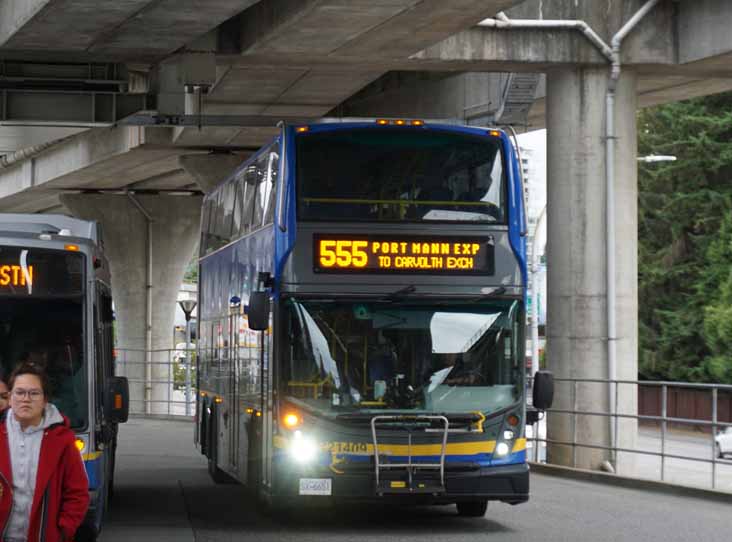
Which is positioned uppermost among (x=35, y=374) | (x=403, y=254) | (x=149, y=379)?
(x=403, y=254)

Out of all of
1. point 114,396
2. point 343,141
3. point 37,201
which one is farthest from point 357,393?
point 37,201

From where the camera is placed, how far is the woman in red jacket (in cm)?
779

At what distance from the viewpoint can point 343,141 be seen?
1672cm

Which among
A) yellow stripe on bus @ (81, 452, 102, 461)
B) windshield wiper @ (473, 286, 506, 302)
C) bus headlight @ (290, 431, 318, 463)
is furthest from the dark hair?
windshield wiper @ (473, 286, 506, 302)

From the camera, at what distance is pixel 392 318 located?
1630cm

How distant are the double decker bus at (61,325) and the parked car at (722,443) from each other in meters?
9.46

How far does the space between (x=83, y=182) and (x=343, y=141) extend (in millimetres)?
34469

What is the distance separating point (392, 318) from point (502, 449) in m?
1.65

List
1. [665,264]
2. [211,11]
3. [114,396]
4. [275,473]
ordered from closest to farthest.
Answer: [114,396], [275,473], [211,11], [665,264]

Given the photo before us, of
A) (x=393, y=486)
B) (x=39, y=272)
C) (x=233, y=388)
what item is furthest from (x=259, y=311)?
(x=233, y=388)

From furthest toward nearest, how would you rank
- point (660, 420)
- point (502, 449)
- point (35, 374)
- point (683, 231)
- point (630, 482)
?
point (683, 231) → point (630, 482) → point (660, 420) → point (502, 449) → point (35, 374)

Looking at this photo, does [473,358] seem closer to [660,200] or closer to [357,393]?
[357,393]

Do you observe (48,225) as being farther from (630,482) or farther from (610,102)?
(610,102)

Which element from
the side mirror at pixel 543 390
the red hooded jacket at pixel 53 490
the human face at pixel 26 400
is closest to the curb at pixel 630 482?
the side mirror at pixel 543 390
